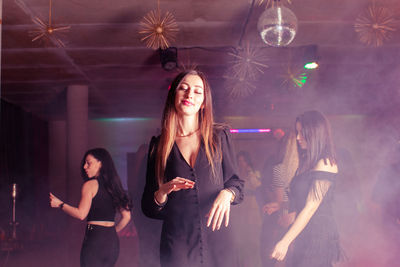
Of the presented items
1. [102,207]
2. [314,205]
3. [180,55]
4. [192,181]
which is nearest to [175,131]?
[192,181]

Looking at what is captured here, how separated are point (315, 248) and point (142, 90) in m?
4.61

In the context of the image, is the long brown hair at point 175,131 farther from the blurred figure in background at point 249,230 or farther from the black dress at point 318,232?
the blurred figure in background at point 249,230

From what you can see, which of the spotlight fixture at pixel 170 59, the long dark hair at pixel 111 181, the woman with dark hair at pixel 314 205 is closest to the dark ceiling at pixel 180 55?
the spotlight fixture at pixel 170 59

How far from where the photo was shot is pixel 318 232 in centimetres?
222

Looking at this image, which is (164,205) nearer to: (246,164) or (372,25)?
(372,25)

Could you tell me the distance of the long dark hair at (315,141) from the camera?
2357 millimetres

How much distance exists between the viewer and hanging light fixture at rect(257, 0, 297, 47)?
2332 millimetres

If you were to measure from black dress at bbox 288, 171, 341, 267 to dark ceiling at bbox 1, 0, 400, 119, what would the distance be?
180cm

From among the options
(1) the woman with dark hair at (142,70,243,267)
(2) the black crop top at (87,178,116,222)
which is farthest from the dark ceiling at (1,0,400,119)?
(1) the woman with dark hair at (142,70,243,267)

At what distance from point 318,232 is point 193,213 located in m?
1.06

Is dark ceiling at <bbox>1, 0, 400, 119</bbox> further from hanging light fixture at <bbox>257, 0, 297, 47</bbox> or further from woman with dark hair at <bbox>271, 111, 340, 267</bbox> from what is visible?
woman with dark hair at <bbox>271, 111, 340, 267</bbox>

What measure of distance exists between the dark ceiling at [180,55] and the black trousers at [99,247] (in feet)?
4.63

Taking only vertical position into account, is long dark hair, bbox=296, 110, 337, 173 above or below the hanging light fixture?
below

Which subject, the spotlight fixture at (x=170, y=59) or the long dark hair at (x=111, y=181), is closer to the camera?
the long dark hair at (x=111, y=181)
